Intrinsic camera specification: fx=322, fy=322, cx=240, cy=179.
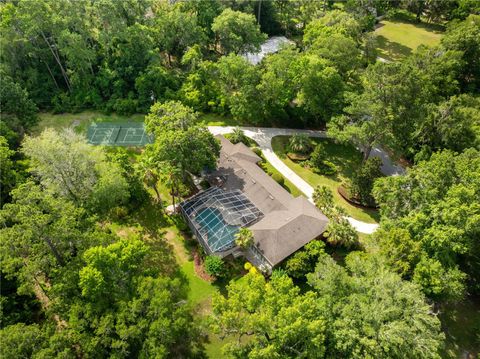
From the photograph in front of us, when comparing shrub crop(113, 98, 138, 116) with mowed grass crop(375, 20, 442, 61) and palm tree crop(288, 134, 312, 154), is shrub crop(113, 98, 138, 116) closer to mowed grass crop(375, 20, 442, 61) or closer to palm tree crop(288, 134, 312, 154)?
palm tree crop(288, 134, 312, 154)

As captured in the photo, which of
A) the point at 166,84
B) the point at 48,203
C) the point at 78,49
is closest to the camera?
the point at 48,203

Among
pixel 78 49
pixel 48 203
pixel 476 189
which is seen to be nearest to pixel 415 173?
pixel 476 189

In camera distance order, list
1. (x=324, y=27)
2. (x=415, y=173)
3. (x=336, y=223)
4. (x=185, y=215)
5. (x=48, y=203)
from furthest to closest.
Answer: (x=324, y=27), (x=185, y=215), (x=336, y=223), (x=415, y=173), (x=48, y=203)

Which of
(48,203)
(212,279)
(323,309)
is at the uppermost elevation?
(48,203)

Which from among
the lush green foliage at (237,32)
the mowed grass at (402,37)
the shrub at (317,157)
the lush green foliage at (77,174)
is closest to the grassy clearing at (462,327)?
the shrub at (317,157)

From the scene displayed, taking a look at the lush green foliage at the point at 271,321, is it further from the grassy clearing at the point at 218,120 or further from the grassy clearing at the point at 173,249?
the grassy clearing at the point at 218,120

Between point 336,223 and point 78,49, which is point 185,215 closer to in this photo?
point 336,223

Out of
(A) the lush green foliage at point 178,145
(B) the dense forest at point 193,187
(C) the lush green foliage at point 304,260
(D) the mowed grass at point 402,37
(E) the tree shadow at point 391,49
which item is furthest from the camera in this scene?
(D) the mowed grass at point 402,37
